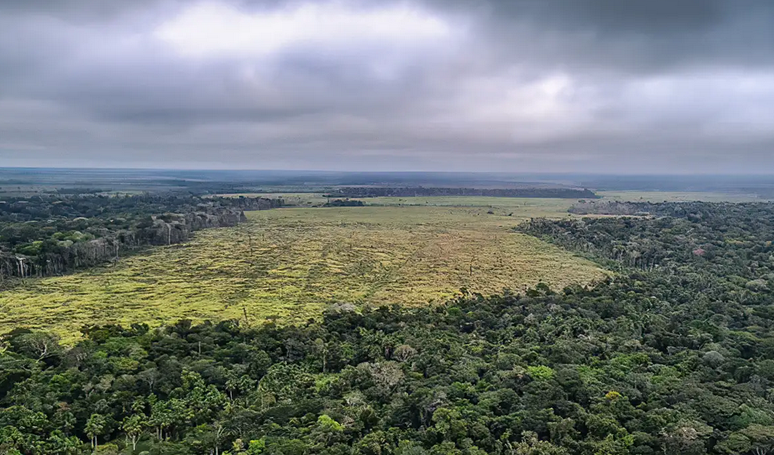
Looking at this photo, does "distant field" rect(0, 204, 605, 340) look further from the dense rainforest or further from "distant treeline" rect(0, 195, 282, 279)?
the dense rainforest

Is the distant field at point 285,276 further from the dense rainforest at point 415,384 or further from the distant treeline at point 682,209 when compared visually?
the distant treeline at point 682,209

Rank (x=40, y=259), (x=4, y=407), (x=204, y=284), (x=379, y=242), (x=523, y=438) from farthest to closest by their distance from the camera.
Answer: (x=379, y=242) → (x=40, y=259) → (x=204, y=284) → (x=4, y=407) → (x=523, y=438)

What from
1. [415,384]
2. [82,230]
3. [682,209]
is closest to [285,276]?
[415,384]

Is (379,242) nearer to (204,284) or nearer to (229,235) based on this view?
(229,235)

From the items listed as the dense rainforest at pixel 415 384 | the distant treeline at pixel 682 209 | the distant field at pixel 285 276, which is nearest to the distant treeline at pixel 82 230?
the distant field at pixel 285 276

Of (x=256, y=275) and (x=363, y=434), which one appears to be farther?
(x=256, y=275)

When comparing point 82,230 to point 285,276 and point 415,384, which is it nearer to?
point 285,276

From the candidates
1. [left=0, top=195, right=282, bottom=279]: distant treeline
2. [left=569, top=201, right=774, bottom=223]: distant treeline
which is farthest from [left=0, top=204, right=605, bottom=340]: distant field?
[left=569, top=201, right=774, bottom=223]: distant treeline

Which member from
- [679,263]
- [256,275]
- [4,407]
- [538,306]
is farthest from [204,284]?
[679,263]
